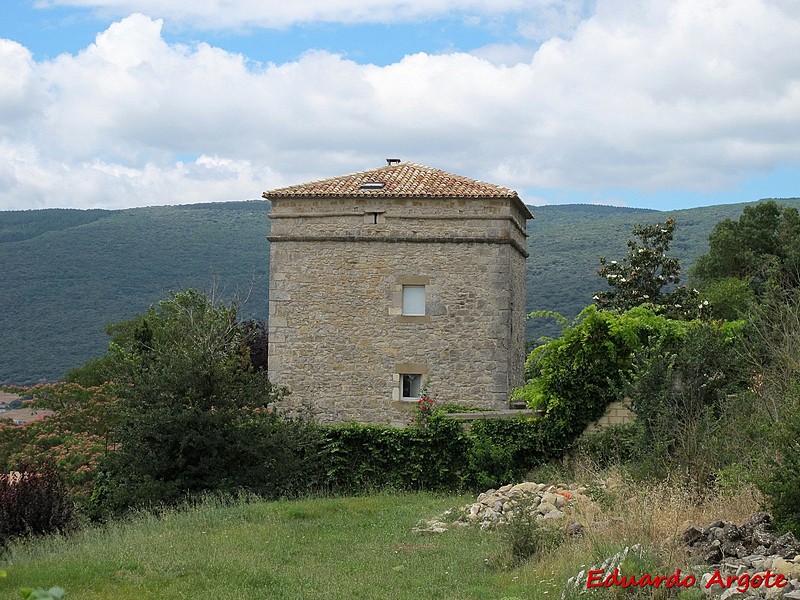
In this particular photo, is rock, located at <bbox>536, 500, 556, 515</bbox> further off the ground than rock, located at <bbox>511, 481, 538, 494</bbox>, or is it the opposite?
rock, located at <bbox>536, 500, 556, 515</bbox>

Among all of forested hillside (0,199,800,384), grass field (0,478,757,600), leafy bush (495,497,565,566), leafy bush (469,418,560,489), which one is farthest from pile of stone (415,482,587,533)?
forested hillside (0,199,800,384)

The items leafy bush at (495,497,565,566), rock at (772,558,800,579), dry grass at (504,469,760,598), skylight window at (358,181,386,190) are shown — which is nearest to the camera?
rock at (772,558,800,579)

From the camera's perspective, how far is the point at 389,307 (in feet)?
81.8

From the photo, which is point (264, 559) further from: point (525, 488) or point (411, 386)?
point (411, 386)

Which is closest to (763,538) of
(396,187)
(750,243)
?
(396,187)

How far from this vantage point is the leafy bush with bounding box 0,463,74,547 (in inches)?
563

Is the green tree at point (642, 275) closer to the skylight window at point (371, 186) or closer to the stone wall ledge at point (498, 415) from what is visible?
the skylight window at point (371, 186)

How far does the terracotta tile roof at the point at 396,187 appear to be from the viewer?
2486 centimetres

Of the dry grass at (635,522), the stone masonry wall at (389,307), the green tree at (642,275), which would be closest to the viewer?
the dry grass at (635,522)

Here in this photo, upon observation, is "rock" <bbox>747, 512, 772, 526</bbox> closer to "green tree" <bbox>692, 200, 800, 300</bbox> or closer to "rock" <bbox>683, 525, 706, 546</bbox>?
"rock" <bbox>683, 525, 706, 546</bbox>

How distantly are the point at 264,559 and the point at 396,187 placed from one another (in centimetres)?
1528

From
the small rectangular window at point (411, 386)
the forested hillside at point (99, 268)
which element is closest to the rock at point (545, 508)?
the small rectangular window at point (411, 386)

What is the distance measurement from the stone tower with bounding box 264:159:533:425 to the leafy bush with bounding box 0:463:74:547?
992 centimetres

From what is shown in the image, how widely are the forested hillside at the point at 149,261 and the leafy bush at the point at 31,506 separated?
158 ft
